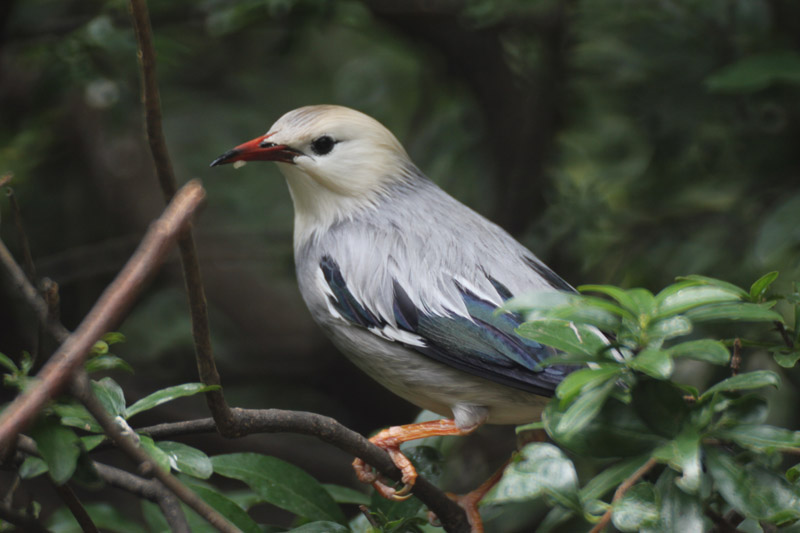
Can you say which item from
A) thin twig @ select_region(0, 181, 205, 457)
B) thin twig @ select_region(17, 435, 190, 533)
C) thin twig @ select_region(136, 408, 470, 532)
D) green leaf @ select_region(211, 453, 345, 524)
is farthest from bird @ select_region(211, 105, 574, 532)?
thin twig @ select_region(0, 181, 205, 457)

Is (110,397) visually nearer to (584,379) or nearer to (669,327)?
(584,379)

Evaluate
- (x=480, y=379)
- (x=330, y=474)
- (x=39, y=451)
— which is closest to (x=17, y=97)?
(x=330, y=474)

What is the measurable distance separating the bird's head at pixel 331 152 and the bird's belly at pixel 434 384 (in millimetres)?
652

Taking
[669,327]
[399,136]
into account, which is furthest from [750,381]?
[399,136]

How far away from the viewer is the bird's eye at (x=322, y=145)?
3.47 m

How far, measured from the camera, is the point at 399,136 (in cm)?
568

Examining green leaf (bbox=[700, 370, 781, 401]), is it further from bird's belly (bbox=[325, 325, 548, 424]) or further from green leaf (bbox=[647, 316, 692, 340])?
bird's belly (bbox=[325, 325, 548, 424])

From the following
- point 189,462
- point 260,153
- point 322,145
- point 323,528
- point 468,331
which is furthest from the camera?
point 322,145

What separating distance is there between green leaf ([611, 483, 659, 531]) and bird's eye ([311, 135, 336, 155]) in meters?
1.97

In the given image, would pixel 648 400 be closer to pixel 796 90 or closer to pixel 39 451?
pixel 39 451

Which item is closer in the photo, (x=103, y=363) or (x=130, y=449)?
(x=130, y=449)

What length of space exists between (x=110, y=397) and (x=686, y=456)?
1.25 meters

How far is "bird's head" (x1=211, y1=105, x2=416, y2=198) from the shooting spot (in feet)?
11.2

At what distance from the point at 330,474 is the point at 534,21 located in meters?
2.88
